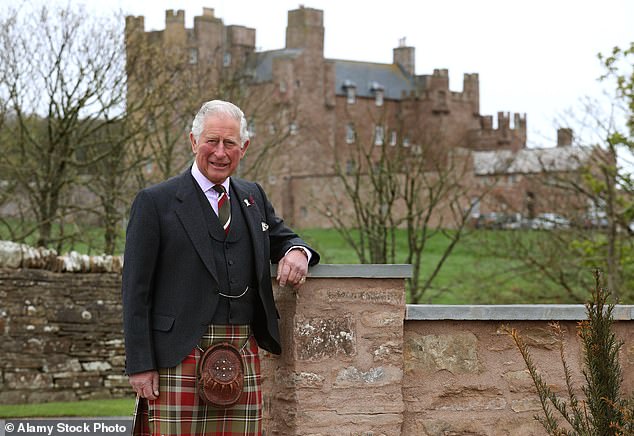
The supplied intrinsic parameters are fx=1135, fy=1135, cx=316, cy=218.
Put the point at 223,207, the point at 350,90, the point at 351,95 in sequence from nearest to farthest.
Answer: the point at 223,207
the point at 351,95
the point at 350,90

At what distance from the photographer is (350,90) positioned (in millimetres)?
82938

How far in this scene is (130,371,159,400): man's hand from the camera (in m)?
4.33

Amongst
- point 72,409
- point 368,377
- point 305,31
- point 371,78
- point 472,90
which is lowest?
point 72,409

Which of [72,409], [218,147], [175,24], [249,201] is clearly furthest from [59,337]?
[175,24]

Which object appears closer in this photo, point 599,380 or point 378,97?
point 599,380

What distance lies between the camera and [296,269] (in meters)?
4.72

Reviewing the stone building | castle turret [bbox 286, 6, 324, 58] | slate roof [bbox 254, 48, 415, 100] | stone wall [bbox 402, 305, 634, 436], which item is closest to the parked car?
stone wall [bbox 402, 305, 634, 436]

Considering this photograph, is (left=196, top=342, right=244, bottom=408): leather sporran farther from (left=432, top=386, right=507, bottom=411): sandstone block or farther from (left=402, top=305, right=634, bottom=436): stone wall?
(left=432, top=386, right=507, bottom=411): sandstone block

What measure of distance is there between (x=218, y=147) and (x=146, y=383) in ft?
3.12

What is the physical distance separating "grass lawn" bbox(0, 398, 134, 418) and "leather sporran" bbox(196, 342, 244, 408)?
21.3 ft

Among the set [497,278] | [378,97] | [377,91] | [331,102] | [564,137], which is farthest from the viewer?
[377,91]

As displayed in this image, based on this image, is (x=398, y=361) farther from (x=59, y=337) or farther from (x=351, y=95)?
(x=351, y=95)

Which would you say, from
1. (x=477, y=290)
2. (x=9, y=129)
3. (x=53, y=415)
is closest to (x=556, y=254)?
(x=477, y=290)

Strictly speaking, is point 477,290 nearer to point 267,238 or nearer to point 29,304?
point 29,304
